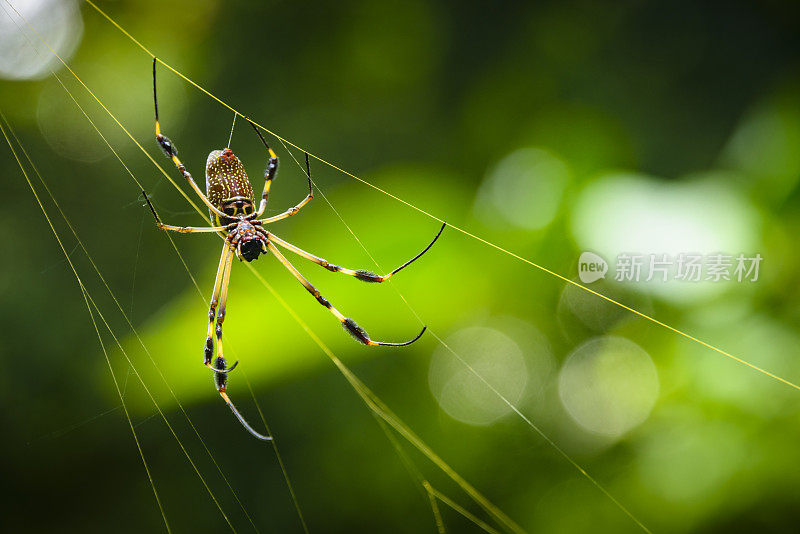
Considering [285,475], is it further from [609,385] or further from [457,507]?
[609,385]

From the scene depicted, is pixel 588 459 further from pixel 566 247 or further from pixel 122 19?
Result: pixel 122 19

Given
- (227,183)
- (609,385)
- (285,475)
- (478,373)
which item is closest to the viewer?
(227,183)

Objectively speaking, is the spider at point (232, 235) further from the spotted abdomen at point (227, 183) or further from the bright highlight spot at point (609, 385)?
the bright highlight spot at point (609, 385)

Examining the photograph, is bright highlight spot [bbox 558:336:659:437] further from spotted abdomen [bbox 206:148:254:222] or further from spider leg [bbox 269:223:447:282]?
spotted abdomen [bbox 206:148:254:222]

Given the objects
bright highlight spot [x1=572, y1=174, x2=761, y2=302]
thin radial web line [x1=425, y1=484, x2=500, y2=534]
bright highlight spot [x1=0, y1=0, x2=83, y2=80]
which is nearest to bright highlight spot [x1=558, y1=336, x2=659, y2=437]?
bright highlight spot [x1=572, y1=174, x2=761, y2=302]

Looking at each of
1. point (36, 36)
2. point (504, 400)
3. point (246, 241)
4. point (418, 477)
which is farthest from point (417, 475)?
point (36, 36)

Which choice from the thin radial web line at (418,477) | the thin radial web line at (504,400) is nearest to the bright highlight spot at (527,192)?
the thin radial web line at (504,400)
